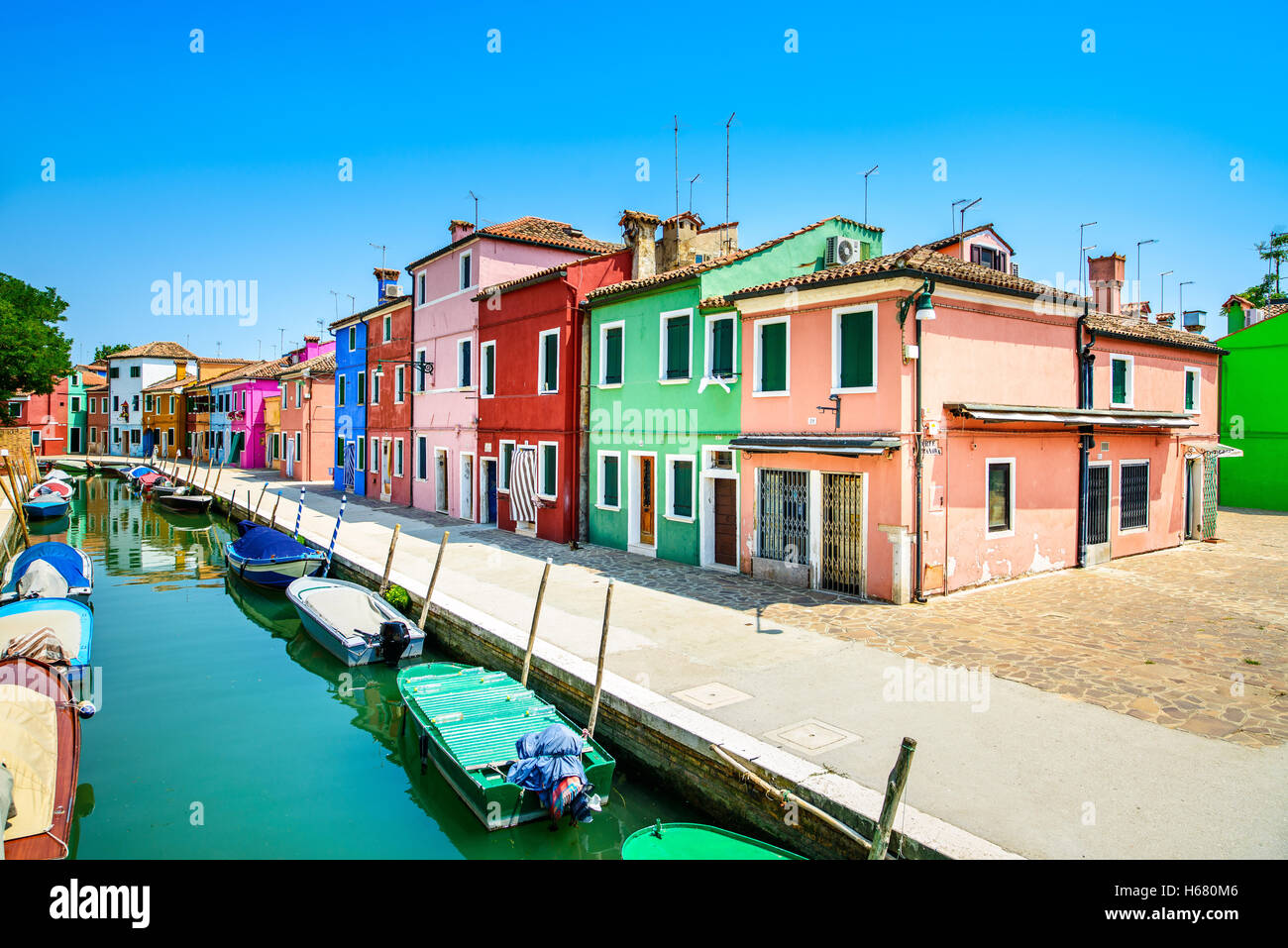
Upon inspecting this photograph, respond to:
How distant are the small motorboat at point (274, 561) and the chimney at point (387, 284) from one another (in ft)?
53.0

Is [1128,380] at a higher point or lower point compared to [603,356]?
lower

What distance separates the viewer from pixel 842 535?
13.3 m

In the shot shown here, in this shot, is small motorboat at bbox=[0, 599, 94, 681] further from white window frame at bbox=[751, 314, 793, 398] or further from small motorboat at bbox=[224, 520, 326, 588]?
white window frame at bbox=[751, 314, 793, 398]

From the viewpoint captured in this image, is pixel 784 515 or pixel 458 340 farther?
pixel 458 340

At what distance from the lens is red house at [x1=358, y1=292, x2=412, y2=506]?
29141 mm

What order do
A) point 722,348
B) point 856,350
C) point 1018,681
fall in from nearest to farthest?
point 1018,681 → point 856,350 → point 722,348

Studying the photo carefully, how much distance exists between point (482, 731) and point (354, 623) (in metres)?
6.09

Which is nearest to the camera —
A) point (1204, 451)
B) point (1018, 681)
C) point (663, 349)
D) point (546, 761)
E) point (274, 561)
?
point (546, 761)

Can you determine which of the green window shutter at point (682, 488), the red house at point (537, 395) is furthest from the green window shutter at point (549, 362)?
the green window shutter at point (682, 488)

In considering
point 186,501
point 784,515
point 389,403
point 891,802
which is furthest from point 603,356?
point 186,501

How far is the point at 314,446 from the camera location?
40.8 metres

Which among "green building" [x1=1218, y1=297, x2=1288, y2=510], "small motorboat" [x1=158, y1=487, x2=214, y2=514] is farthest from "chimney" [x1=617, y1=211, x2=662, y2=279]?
"small motorboat" [x1=158, y1=487, x2=214, y2=514]

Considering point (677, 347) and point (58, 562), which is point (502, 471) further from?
point (58, 562)
